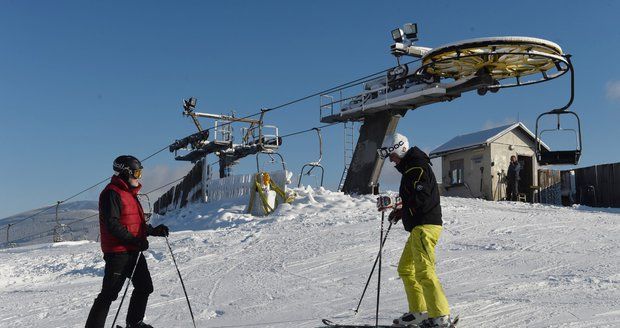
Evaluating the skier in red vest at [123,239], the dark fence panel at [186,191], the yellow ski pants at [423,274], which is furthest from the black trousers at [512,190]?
the skier in red vest at [123,239]

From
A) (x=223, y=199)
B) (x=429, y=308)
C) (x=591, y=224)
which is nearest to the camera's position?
(x=429, y=308)

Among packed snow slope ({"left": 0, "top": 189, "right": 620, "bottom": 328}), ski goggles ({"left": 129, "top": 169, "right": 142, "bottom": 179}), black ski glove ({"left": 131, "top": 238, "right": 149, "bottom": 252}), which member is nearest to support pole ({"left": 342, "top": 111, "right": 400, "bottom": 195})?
packed snow slope ({"left": 0, "top": 189, "right": 620, "bottom": 328})

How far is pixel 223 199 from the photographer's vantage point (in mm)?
23094

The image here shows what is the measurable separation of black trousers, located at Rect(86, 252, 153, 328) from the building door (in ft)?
74.5

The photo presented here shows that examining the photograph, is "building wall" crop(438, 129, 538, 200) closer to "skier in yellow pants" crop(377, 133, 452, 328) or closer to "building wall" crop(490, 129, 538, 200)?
"building wall" crop(490, 129, 538, 200)

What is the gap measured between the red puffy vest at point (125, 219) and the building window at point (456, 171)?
22508 millimetres

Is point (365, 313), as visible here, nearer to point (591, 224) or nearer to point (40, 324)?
point (40, 324)

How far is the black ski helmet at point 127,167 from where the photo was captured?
5.41 m

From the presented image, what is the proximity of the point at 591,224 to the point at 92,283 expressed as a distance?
10.7 meters

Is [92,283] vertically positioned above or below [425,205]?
below

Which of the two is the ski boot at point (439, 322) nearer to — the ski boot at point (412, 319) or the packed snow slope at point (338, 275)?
the ski boot at point (412, 319)

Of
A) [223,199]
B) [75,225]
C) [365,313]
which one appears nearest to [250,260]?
[365,313]

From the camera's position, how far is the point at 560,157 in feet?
41.7

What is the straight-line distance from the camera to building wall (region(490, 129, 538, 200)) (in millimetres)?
24453
